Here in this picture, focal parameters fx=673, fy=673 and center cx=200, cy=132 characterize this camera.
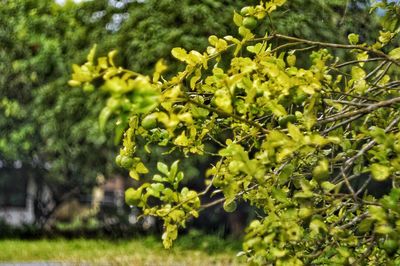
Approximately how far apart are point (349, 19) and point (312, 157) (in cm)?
785

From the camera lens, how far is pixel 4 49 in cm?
1383

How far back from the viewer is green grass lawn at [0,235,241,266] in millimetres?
9266

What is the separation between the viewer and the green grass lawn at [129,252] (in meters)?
9.27

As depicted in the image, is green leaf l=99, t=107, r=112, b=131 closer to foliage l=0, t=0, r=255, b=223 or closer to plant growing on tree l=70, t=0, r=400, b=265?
plant growing on tree l=70, t=0, r=400, b=265

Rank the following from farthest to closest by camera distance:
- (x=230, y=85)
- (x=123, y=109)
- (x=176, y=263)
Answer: (x=176, y=263), (x=230, y=85), (x=123, y=109)

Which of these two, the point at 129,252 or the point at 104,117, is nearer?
the point at 104,117

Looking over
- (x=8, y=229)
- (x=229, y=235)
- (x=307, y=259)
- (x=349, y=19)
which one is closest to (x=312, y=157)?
(x=307, y=259)

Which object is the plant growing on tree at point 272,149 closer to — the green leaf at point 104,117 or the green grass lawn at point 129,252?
the green leaf at point 104,117

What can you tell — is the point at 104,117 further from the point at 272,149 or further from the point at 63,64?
the point at 63,64

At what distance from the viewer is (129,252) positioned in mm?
11148

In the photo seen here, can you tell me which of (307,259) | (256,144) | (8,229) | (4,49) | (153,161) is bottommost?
(8,229)

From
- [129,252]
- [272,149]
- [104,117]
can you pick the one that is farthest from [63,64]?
[104,117]

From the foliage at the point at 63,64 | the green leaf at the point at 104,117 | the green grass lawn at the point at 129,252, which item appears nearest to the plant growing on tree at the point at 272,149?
the green leaf at the point at 104,117

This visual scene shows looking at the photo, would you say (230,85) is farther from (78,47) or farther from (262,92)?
(78,47)
